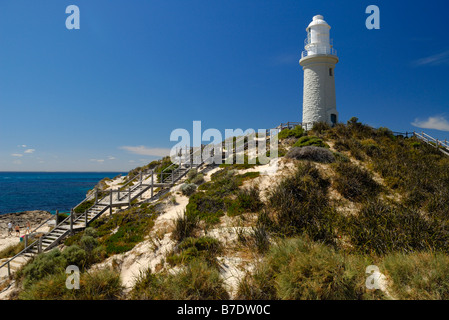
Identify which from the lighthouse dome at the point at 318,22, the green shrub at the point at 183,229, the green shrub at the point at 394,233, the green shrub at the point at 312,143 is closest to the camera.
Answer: the green shrub at the point at 394,233

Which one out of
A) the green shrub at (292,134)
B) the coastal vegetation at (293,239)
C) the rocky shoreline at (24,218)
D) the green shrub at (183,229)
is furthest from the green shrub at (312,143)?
the rocky shoreline at (24,218)

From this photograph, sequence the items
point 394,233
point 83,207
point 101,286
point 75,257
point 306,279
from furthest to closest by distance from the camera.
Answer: point 83,207
point 75,257
point 394,233
point 101,286
point 306,279

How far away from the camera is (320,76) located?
87.9 ft

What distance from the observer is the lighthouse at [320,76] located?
1053 inches

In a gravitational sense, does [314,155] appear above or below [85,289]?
above

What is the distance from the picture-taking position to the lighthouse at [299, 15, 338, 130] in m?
26.8

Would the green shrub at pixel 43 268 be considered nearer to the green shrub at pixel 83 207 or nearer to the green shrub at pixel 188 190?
the green shrub at pixel 188 190

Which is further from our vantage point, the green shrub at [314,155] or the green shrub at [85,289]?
the green shrub at [314,155]

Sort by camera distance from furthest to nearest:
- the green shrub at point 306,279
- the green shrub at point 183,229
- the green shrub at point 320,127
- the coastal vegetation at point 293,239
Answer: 1. the green shrub at point 320,127
2. the green shrub at point 183,229
3. the coastal vegetation at point 293,239
4. the green shrub at point 306,279

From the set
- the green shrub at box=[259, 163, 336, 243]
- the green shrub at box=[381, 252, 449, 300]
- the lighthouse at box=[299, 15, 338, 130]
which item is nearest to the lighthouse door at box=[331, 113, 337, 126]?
the lighthouse at box=[299, 15, 338, 130]

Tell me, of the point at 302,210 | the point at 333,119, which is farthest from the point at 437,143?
the point at 302,210

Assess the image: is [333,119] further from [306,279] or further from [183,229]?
[306,279]

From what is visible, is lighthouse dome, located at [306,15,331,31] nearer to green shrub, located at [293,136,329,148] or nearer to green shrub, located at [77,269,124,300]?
green shrub, located at [293,136,329,148]
